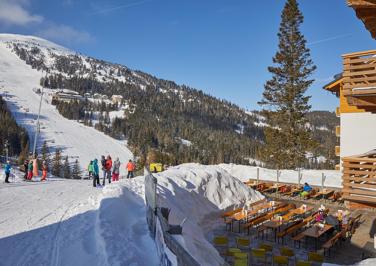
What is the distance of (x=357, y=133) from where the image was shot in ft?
69.1

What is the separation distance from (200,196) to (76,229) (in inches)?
367

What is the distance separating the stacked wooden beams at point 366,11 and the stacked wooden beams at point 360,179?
4.71m

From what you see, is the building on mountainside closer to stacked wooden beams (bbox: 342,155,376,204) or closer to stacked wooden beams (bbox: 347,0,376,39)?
stacked wooden beams (bbox: 342,155,376,204)

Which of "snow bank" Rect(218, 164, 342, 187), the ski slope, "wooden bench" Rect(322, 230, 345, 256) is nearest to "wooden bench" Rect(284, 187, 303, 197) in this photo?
"snow bank" Rect(218, 164, 342, 187)

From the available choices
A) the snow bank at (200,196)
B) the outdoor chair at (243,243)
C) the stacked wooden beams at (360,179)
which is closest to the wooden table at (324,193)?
the snow bank at (200,196)

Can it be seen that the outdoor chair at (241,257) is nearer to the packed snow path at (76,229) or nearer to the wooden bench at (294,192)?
the packed snow path at (76,229)

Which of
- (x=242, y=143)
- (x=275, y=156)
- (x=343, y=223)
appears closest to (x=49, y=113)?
(x=242, y=143)

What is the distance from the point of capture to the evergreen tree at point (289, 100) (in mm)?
32531

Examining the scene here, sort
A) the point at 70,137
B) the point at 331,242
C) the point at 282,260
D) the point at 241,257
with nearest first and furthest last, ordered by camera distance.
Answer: the point at 241,257 < the point at 282,260 < the point at 331,242 < the point at 70,137

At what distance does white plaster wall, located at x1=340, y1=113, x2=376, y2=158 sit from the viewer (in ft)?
67.4

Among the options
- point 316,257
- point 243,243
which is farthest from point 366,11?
point 243,243

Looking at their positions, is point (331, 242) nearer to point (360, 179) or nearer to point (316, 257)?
point (316, 257)

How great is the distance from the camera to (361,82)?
30.7 feet

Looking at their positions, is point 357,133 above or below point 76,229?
above
